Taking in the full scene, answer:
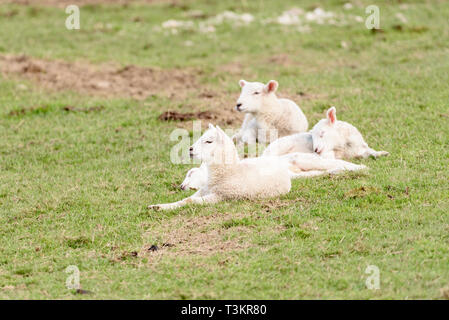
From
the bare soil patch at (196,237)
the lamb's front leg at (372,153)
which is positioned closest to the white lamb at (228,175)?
the bare soil patch at (196,237)

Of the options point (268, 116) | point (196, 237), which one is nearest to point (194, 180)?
point (196, 237)

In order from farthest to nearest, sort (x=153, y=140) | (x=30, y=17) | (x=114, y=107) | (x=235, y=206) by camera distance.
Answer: (x=30, y=17), (x=114, y=107), (x=153, y=140), (x=235, y=206)

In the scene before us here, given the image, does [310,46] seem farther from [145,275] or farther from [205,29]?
[145,275]

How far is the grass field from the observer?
699cm

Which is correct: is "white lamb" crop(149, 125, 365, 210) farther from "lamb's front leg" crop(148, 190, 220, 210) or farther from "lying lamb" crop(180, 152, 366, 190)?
"lying lamb" crop(180, 152, 366, 190)

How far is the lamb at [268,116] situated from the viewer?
11.7 metres

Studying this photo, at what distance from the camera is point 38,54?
17.6m

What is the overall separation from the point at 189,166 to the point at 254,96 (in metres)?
1.64

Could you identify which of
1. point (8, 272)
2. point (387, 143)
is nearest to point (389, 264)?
point (8, 272)

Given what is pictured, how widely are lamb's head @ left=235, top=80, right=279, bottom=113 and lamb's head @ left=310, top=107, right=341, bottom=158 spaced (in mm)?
1361

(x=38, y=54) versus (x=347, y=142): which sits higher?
(x=38, y=54)

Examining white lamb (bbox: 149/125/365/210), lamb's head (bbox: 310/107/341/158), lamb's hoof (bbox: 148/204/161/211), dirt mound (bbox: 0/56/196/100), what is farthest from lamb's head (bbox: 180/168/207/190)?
dirt mound (bbox: 0/56/196/100)

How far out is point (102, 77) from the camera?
52.7ft
